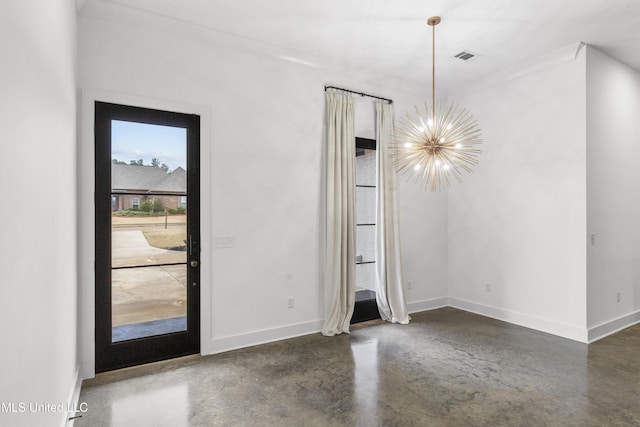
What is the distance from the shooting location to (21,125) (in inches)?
53.1

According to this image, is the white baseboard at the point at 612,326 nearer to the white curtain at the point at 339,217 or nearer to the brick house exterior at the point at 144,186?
the white curtain at the point at 339,217

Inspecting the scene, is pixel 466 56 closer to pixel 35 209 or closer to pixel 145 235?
pixel 145 235

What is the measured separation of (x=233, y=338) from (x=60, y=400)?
5.76 feet

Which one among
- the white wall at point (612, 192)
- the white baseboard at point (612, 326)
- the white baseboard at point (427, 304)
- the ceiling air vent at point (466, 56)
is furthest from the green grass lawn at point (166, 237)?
the white baseboard at point (612, 326)

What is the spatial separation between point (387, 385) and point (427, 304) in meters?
2.56

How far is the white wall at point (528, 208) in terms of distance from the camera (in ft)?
13.6

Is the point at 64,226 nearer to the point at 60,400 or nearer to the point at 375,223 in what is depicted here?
the point at 60,400

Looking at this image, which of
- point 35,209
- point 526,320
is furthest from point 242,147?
point 526,320

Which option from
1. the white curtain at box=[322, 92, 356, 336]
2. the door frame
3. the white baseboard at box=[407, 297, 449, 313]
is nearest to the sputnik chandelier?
the white curtain at box=[322, 92, 356, 336]

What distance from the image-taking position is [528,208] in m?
4.62

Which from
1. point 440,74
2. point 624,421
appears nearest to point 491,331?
point 624,421

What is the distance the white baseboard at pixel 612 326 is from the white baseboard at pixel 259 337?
10.2 feet

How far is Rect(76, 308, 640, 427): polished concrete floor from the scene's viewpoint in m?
2.57

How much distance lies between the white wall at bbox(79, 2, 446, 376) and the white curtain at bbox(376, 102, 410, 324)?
841 millimetres
